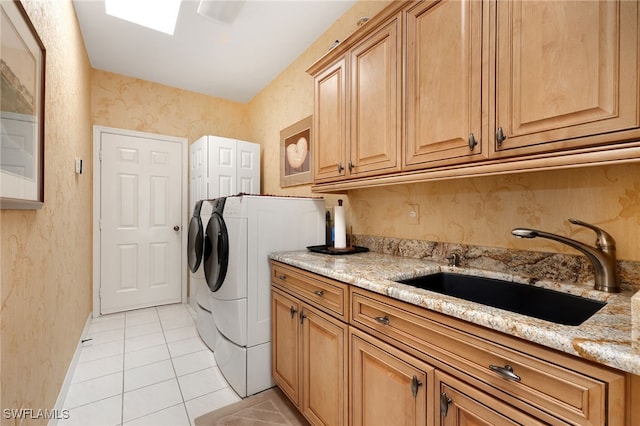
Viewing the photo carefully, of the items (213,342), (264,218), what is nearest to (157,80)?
(264,218)

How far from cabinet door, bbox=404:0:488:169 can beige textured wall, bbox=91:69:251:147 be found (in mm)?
3235

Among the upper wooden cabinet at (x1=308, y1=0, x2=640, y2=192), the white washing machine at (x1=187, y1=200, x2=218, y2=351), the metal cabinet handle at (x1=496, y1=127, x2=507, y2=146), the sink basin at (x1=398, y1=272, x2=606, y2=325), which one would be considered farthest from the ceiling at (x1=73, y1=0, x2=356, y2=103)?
the sink basin at (x1=398, y1=272, x2=606, y2=325)

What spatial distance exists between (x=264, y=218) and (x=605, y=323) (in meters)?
1.67

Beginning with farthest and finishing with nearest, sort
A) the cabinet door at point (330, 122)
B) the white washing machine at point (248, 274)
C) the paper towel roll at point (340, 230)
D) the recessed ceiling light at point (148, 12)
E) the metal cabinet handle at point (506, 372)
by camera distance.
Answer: the recessed ceiling light at point (148, 12), the paper towel roll at point (340, 230), the white washing machine at point (248, 274), the cabinet door at point (330, 122), the metal cabinet handle at point (506, 372)

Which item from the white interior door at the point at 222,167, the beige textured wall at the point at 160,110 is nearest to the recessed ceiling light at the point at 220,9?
the white interior door at the point at 222,167

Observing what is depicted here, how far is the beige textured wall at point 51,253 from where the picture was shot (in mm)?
1019

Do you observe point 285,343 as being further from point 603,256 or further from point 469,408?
point 603,256

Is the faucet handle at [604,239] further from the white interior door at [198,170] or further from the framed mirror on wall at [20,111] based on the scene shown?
the white interior door at [198,170]

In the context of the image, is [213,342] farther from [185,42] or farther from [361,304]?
[185,42]

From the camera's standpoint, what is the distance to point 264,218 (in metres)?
1.96

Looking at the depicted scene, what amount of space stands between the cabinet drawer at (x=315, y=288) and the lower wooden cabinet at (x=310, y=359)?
0.04 metres

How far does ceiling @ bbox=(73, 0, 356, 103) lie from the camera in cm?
226

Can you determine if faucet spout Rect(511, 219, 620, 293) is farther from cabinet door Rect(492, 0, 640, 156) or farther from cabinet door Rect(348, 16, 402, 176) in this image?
cabinet door Rect(348, 16, 402, 176)

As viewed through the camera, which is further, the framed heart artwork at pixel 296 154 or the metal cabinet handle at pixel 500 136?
the framed heart artwork at pixel 296 154
